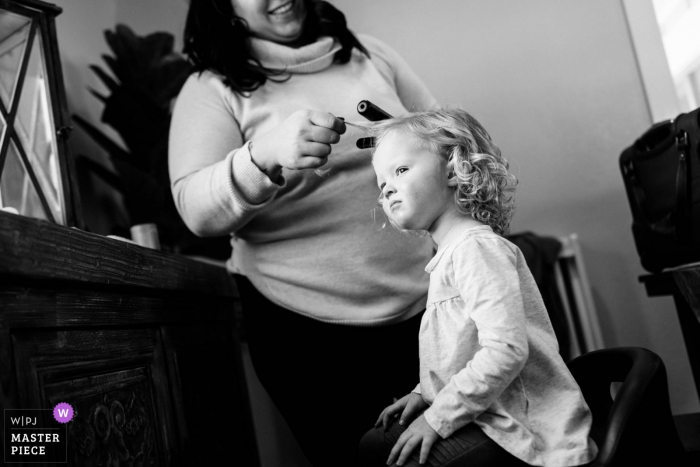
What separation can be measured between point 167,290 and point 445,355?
63 centimetres

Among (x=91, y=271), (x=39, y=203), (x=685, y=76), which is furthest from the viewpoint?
(x=685, y=76)

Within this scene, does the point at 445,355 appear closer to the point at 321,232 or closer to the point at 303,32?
the point at 321,232

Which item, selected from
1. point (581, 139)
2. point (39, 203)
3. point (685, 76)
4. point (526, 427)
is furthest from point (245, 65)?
point (685, 76)

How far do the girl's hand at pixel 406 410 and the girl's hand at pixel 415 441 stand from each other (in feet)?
0.21

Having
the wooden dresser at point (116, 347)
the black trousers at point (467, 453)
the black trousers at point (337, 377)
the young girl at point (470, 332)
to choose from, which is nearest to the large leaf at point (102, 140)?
the wooden dresser at point (116, 347)

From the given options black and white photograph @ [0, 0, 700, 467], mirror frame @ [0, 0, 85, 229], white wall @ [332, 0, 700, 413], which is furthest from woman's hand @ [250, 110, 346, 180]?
white wall @ [332, 0, 700, 413]

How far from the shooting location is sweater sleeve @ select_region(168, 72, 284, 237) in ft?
3.74

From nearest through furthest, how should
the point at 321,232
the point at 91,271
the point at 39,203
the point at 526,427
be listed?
the point at 526,427 → the point at 91,271 → the point at 321,232 → the point at 39,203

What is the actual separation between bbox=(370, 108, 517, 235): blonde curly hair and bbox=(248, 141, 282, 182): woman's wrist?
0.67 ft

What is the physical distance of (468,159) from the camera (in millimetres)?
981

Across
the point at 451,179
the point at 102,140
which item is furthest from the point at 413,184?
the point at 102,140

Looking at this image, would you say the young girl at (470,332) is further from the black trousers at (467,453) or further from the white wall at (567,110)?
the white wall at (567,110)

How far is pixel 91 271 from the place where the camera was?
3.28ft

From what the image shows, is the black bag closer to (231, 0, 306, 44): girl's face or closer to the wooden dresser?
(231, 0, 306, 44): girl's face
